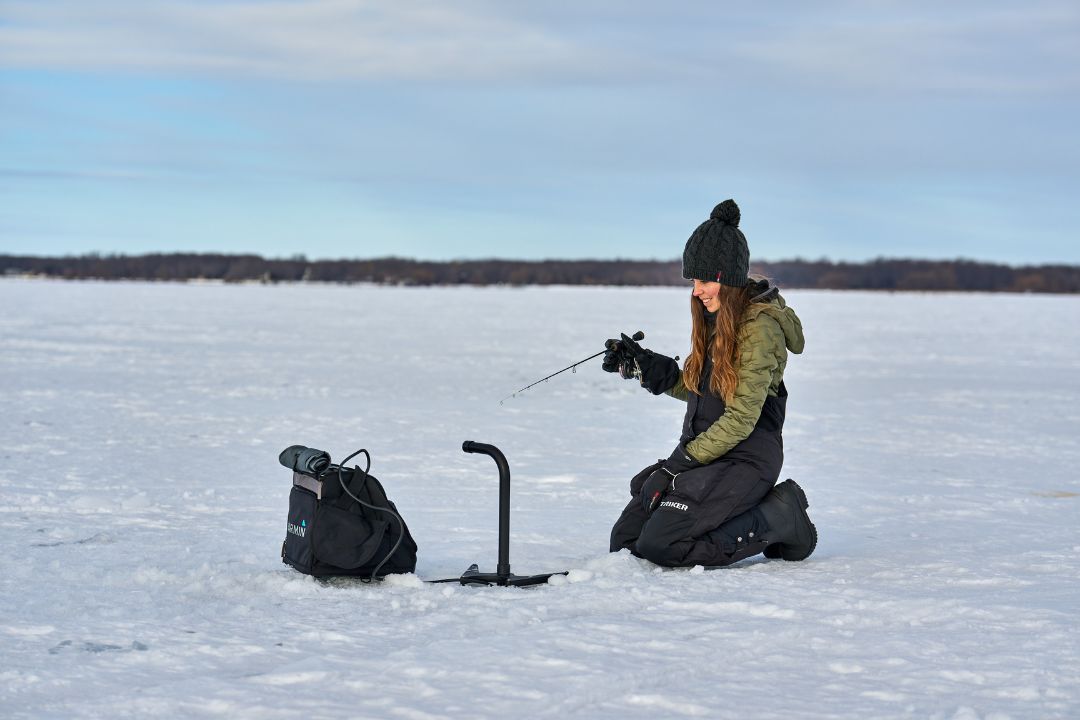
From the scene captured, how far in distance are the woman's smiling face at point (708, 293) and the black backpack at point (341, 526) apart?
1475mm

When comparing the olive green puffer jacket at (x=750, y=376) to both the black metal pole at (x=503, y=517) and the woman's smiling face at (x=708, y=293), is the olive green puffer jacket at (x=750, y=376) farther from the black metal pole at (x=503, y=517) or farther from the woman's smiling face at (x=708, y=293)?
the black metal pole at (x=503, y=517)

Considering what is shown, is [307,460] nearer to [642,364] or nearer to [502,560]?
[502,560]

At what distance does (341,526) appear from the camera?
159 inches

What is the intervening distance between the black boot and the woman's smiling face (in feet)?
2.57

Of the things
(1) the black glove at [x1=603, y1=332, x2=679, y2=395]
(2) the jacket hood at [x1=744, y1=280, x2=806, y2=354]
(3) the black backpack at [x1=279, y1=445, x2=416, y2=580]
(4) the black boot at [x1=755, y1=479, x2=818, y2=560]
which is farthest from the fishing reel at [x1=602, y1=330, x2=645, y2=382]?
(3) the black backpack at [x1=279, y1=445, x2=416, y2=580]

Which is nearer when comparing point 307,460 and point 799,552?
point 307,460

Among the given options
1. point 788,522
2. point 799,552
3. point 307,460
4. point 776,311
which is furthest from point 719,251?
point 307,460

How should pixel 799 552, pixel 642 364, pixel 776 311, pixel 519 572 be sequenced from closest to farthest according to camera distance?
pixel 519 572 < pixel 776 311 < pixel 799 552 < pixel 642 364

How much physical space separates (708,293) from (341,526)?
170 centimetres

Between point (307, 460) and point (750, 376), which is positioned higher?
point (750, 376)

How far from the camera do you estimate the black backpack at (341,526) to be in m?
4.04

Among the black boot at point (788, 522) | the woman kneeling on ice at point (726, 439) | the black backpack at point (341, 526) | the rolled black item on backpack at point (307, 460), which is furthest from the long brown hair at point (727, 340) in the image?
the rolled black item on backpack at point (307, 460)

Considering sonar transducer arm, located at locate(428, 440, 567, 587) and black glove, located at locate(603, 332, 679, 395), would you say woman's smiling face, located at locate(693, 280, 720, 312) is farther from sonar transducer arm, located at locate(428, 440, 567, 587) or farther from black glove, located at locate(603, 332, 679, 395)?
sonar transducer arm, located at locate(428, 440, 567, 587)

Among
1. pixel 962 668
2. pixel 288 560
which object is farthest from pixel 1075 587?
pixel 288 560
